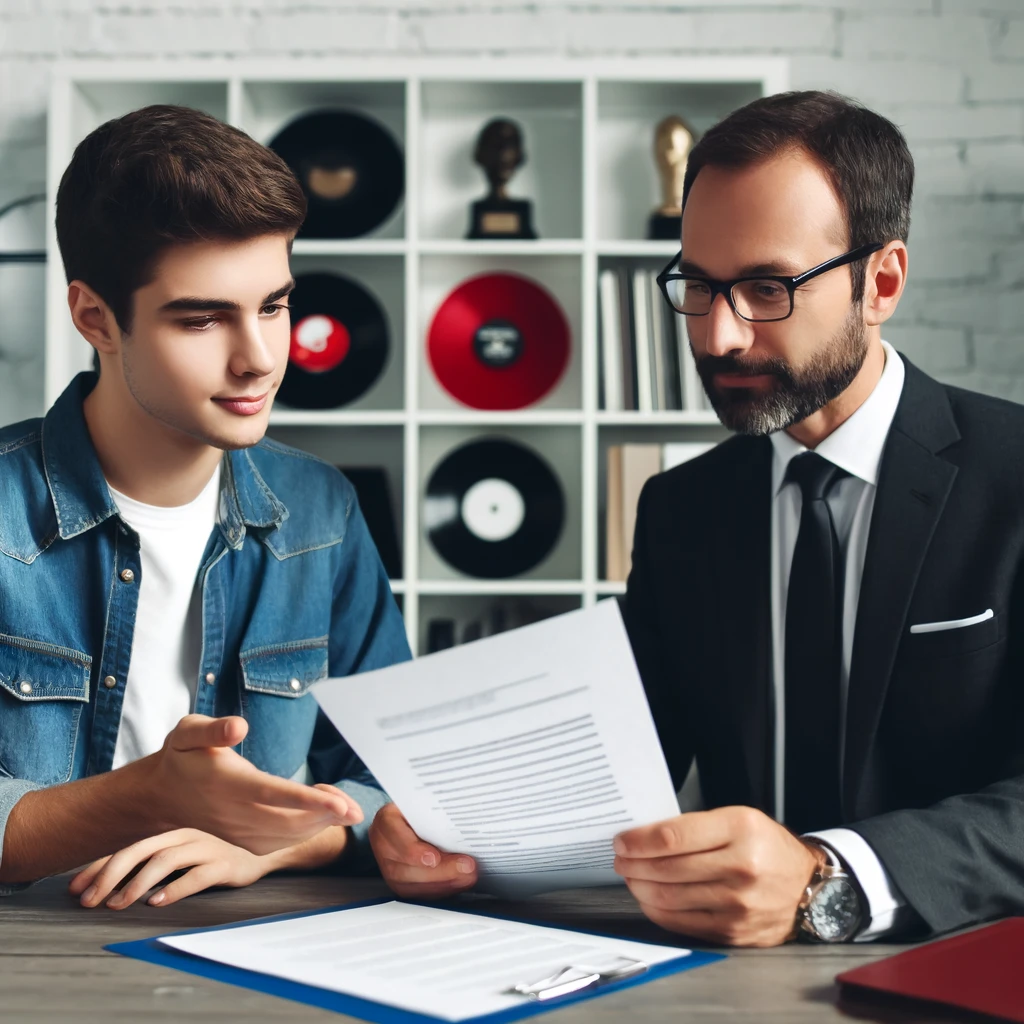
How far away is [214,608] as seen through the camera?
1334mm

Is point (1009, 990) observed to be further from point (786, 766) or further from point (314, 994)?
point (786, 766)

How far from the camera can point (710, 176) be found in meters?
1.31

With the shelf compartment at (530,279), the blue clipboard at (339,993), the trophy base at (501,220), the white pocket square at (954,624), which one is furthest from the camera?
the shelf compartment at (530,279)

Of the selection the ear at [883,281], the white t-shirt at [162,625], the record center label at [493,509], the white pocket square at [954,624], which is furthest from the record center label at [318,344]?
the white pocket square at [954,624]

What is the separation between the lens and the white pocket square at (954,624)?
1173 millimetres

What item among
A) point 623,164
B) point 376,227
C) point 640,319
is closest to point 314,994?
point 640,319

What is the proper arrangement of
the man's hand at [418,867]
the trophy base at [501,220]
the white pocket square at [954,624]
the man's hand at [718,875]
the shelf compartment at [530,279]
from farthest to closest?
the shelf compartment at [530,279]
the trophy base at [501,220]
the white pocket square at [954,624]
the man's hand at [418,867]
the man's hand at [718,875]

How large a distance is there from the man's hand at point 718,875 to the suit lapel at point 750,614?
17.0 inches

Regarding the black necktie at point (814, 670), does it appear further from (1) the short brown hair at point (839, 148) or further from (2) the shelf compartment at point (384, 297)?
(2) the shelf compartment at point (384, 297)

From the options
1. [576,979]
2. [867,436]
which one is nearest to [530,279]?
[867,436]

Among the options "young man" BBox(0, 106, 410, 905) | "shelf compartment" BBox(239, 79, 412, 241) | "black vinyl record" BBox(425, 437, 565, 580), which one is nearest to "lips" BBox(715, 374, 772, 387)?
"young man" BBox(0, 106, 410, 905)

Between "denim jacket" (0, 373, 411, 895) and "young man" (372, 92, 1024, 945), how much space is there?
371 mm

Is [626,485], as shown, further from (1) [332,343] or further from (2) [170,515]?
(2) [170,515]

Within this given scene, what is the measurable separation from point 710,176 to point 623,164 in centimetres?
184
